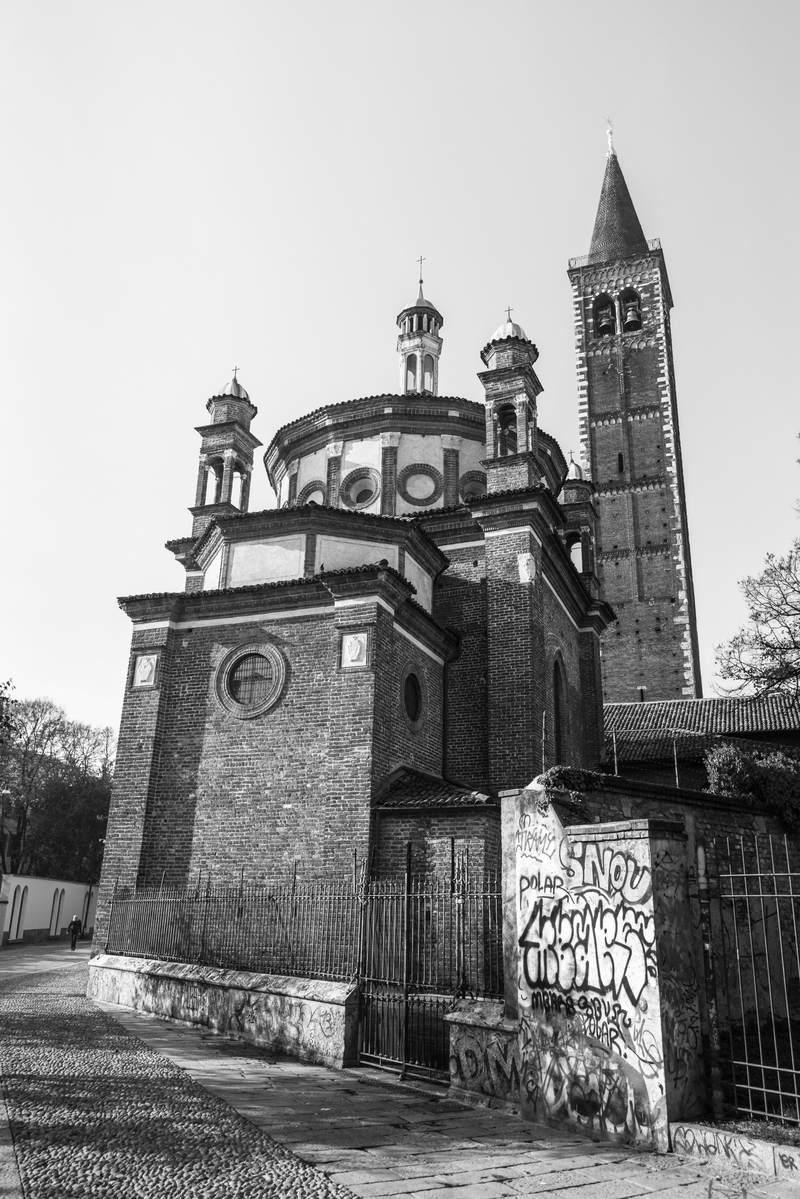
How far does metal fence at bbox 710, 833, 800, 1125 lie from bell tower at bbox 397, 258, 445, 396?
16409 mm

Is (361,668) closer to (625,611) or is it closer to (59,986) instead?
(59,986)

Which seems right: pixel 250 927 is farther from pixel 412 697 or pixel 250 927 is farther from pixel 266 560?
pixel 266 560

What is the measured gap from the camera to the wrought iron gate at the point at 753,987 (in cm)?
632

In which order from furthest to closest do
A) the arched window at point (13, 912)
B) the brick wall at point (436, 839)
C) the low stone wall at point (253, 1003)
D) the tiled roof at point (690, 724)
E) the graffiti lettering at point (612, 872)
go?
the arched window at point (13, 912), the tiled roof at point (690, 724), the brick wall at point (436, 839), the low stone wall at point (253, 1003), the graffiti lettering at point (612, 872)

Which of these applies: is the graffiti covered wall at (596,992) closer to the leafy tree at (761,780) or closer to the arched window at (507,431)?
the leafy tree at (761,780)

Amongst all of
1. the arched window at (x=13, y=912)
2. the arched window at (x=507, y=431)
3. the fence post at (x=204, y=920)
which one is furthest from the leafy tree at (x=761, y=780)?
the arched window at (x=13, y=912)

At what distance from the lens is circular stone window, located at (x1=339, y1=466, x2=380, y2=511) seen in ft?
70.4

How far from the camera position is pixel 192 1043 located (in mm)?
10555

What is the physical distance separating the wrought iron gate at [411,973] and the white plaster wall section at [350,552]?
7636mm

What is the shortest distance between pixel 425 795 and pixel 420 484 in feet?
31.3

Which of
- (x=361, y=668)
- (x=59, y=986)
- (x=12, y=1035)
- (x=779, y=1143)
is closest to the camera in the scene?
(x=779, y=1143)

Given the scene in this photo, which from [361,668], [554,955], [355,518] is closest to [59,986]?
[361,668]

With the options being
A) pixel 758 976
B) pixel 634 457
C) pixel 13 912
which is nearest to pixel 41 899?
pixel 13 912

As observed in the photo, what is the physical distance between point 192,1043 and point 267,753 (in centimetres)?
560
